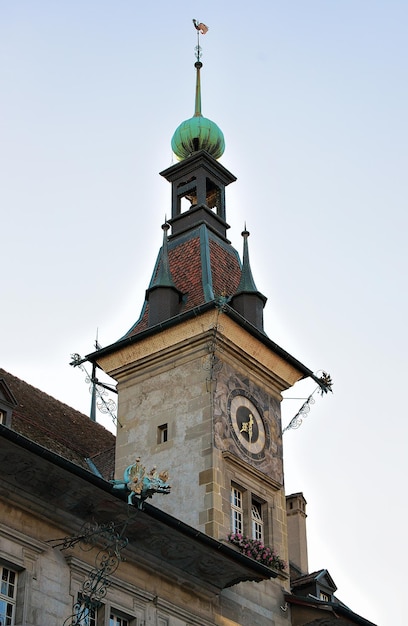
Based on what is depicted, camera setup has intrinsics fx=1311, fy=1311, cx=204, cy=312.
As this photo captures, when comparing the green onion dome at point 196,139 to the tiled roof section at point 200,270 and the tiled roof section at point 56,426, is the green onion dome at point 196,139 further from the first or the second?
the tiled roof section at point 56,426

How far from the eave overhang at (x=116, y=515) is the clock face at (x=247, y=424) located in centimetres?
486

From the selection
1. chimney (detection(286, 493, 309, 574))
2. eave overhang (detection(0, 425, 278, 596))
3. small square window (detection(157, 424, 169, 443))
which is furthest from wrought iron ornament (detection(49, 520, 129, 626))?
chimney (detection(286, 493, 309, 574))

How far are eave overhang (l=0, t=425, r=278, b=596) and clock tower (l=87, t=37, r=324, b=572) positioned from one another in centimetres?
255

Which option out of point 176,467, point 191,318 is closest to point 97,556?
point 176,467

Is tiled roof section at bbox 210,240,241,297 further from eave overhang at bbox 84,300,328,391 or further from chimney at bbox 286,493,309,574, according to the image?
chimney at bbox 286,493,309,574

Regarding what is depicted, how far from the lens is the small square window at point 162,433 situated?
3228cm

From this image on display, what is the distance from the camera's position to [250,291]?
34844 millimetres

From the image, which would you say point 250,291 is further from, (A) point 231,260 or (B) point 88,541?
(B) point 88,541

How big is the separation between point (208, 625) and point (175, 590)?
3.85 feet

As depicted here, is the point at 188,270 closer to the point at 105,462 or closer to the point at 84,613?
the point at 105,462

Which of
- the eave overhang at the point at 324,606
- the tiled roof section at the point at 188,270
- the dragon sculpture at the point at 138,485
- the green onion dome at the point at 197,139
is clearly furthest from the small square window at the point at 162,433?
the green onion dome at the point at 197,139

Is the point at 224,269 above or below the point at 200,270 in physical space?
above

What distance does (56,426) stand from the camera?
109 ft

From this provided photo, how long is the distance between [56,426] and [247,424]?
15.9ft
